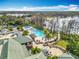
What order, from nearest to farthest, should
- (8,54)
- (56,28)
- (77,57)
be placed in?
(8,54)
(77,57)
(56,28)

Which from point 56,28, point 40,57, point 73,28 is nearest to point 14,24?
point 56,28

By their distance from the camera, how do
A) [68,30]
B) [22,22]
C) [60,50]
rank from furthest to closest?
1. [22,22]
2. [68,30]
3. [60,50]

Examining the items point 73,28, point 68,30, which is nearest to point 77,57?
point 68,30

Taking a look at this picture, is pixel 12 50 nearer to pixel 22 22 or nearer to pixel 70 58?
pixel 70 58

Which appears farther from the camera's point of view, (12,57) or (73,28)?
(73,28)

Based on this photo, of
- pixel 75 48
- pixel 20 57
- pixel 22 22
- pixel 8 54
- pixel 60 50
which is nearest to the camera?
Result: pixel 8 54

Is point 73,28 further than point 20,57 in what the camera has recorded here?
Yes

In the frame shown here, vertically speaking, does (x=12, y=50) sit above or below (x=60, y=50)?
above

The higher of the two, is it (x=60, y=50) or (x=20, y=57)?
(x=20, y=57)

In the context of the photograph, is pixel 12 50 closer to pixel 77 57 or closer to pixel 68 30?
pixel 77 57
